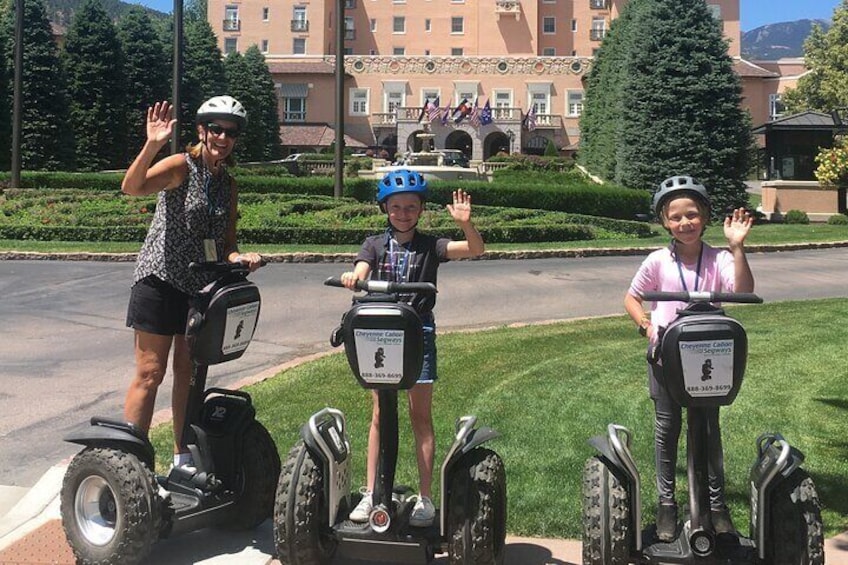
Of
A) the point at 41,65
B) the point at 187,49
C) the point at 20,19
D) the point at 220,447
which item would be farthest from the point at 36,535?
the point at 187,49

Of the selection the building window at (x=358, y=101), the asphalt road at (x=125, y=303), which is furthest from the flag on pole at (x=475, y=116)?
the asphalt road at (x=125, y=303)

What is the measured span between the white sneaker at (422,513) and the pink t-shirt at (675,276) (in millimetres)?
1295

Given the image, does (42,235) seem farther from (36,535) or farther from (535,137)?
(535,137)

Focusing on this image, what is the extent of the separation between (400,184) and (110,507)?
2004 mm

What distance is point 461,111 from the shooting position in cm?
6825

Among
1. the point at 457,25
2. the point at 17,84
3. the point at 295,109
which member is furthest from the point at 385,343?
the point at 457,25

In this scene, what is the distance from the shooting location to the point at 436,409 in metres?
6.16

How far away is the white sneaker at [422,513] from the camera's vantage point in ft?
11.6

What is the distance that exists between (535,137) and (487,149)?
4668 mm

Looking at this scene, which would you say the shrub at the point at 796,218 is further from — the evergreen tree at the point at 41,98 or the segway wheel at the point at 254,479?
the evergreen tree at the point at 41,98

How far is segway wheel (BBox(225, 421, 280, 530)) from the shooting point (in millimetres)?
4051

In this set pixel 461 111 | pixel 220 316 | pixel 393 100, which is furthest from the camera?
pixel 393 100

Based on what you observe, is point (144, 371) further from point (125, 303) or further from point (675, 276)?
point (125, 303)

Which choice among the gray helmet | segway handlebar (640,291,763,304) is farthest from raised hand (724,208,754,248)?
segway handlebar (640,291,763,304)
